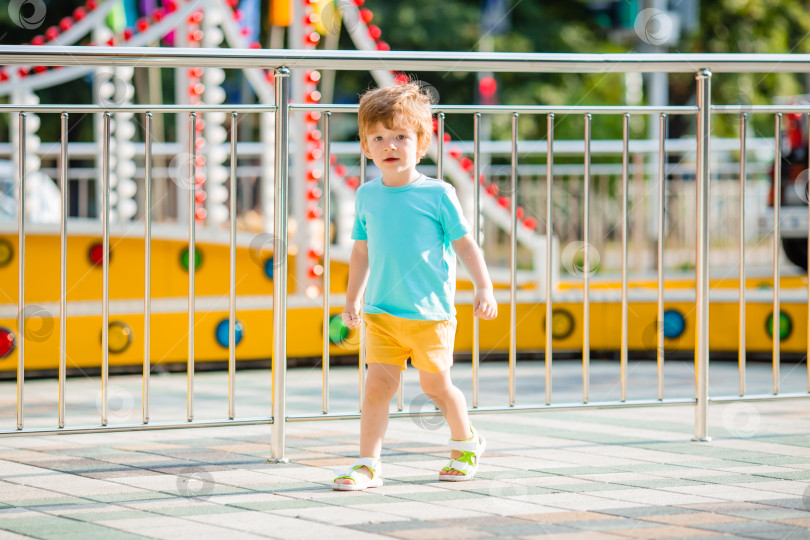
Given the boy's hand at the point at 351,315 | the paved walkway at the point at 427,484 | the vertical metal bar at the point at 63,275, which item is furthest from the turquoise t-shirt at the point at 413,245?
the vertical metal bar at the point at 63,275

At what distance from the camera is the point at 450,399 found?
361cm

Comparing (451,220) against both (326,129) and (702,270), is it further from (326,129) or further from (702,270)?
(702,270)

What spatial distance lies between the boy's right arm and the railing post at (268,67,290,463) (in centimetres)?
31

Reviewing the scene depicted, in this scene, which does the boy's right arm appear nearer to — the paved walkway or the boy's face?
the boy's face

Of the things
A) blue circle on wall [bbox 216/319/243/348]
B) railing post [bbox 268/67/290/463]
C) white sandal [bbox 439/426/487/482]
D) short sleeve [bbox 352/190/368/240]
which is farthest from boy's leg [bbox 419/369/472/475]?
blue circle on wall [bbox 216/319/243/348]

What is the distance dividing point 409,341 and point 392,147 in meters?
0.61

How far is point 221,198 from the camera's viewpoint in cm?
830

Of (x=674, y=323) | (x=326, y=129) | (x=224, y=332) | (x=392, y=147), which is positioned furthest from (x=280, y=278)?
(x=674, y=323)

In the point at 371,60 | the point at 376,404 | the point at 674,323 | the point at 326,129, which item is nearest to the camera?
the point at 376,404

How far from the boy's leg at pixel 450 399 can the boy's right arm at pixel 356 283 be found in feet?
0.96

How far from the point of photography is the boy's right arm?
368 cm

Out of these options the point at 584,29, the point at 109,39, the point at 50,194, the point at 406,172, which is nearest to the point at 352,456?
the point at 406,172

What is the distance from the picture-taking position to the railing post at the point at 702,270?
4336 mm

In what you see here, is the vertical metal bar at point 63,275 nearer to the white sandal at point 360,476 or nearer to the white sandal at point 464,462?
the white sandal at point 360,476
